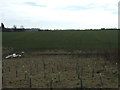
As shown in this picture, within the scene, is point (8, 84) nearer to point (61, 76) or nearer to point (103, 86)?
point (61, 76)

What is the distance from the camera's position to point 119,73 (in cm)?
1455

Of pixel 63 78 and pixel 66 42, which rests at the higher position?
pixel 66 42

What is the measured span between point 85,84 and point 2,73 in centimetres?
560

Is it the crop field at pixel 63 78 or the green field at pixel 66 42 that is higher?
the green field at pixel 66 42

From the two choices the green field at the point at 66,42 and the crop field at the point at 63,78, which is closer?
the crop field at the point at 63,78

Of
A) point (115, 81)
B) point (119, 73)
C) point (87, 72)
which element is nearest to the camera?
point (115, 81)

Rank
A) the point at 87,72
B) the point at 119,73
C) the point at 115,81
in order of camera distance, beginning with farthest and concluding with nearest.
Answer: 1. the point at 87,72
2. the point at 119,73
3. the point at 115,81

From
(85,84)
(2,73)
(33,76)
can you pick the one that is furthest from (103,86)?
(2,73)

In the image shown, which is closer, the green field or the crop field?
the crop field

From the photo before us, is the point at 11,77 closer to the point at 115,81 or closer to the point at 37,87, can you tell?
the point at 37,87

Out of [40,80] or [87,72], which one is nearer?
[40,80]

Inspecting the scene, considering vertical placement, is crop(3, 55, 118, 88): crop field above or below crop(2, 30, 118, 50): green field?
below

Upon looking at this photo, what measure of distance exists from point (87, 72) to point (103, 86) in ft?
11.6

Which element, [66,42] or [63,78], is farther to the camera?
[66,42]
